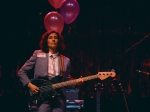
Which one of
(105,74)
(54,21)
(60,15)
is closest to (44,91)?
(105,74)

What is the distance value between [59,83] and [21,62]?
352cm

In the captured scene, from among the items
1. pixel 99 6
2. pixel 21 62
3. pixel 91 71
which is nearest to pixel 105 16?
pixel 99 6

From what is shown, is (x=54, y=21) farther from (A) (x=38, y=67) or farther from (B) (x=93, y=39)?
(A) (x=38, y=67)

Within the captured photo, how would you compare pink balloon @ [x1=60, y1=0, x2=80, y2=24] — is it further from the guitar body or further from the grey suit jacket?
the guitar body

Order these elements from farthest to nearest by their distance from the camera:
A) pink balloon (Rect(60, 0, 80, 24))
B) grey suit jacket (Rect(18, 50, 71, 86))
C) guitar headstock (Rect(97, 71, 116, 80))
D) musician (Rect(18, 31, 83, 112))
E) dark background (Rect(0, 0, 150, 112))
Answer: dark background (Rect(0, 0, 150, 112)), pink balloon (Rect(60, 0, 80, 24)), guitar headstock (Rect(97, 71, 116, 80)), grey suit jacket (Rect(18, 50, 71, 86)), musician (Rect(18, 31, 83, 112))

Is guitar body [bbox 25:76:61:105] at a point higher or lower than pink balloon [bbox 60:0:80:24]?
lower

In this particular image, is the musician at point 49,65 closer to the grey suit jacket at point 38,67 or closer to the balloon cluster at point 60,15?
the grey suit jacket at point 38,67

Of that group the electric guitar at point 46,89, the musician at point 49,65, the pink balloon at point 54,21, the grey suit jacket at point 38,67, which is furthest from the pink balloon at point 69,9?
the electric guitar at point 46,89

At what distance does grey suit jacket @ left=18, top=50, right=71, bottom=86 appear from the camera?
4.17 meters

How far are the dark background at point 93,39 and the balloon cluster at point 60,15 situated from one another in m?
1.37

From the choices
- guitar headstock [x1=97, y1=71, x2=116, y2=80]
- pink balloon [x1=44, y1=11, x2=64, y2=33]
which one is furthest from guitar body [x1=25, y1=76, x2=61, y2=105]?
pink balloon [x1=44, y1=11, x2=64, y2=33]

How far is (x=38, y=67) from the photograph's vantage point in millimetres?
4219

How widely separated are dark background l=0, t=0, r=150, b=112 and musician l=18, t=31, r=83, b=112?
3181 millimetres

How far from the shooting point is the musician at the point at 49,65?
4.04 m
